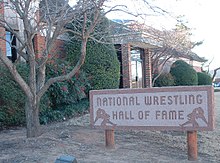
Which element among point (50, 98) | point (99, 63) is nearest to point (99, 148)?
point (50, 98)

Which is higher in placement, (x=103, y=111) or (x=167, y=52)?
(x=167, y=52)

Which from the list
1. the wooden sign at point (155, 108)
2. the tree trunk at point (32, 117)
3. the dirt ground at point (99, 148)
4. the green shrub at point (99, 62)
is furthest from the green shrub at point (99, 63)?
the wooden sign at point (155, 108)

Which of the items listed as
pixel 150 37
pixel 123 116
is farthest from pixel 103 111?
pixel 150 37

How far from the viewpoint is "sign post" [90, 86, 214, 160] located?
22.5ft

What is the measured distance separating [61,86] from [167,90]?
19.4 feet

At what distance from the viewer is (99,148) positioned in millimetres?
7738

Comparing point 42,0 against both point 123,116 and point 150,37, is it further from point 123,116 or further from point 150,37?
point 150,37

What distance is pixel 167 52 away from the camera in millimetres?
21688

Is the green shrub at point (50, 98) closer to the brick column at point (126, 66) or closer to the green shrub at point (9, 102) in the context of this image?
the green shrub at point (9, 102)

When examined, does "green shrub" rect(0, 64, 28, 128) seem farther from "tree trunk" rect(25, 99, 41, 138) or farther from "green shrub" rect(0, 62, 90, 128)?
"tree trunk" rect(25, 99, 41, 138)

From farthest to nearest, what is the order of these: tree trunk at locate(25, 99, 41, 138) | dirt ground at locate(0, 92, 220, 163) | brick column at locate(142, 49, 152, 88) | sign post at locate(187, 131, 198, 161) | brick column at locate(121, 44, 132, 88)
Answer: brick column at locate(142, 49, 152, 88)
brick column at locate(121, 44, 132, 88)
tree trunk at locate(25, 99, 41, 138)
sign post at locate(187, 131, 198, 161)
dirt ground at locate(0, 92, 220, 163)

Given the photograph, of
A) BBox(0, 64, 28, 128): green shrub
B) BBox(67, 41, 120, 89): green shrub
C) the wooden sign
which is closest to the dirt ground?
BBox(0, 64, 28, 128): green shrub

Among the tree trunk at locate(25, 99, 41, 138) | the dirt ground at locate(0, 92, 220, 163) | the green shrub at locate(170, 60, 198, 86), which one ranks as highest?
the green shrub at locate(170, 60, 198, 86)

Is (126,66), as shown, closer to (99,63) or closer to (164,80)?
(99,63)
